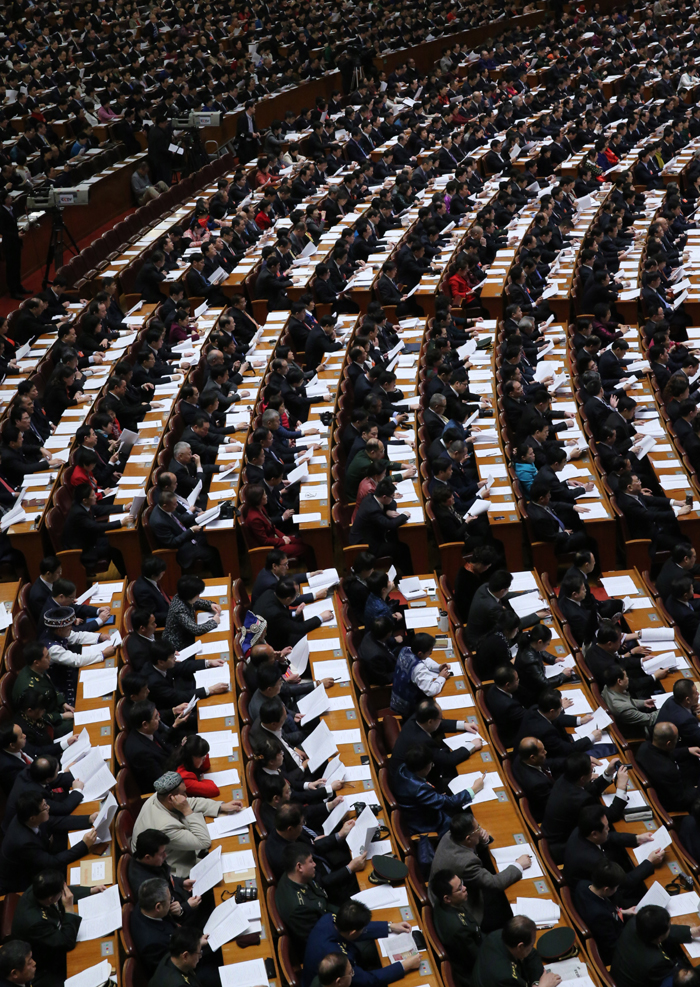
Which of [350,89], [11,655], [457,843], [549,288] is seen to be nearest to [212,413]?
[11,655]

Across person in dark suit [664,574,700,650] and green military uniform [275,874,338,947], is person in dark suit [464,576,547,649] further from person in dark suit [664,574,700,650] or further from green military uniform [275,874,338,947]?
green military uniform [275,874,338,947]

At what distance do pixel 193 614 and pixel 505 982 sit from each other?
350cm

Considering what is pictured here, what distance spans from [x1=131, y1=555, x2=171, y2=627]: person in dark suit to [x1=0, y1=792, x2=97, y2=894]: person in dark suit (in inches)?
83.6

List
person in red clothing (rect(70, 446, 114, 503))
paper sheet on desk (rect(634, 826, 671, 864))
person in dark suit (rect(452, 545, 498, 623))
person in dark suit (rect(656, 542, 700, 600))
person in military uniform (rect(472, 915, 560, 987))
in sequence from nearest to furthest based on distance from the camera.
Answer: person in military uniform (rect(472, 915, 560, 987)) → paper sheet on desk (rect(634, 826, 671, 864)) → person in dark suit (rect(452, 545, 498, 623)) → person in dark suit (rect(656, 542, 700, 600)) → person in red clothing (rect(70, 446, 114, 503))

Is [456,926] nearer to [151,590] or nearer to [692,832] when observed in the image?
[692,832]

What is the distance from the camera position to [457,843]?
16.2 ft

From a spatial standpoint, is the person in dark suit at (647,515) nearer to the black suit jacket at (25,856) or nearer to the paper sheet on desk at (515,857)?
the paper sheet on desk at (515,857)

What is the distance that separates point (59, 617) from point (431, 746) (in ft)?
8.88

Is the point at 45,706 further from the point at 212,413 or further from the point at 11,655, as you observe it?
the point at 212,413

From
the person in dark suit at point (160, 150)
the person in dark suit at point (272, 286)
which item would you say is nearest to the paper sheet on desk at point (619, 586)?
the person in dark suit at point (272, 286)

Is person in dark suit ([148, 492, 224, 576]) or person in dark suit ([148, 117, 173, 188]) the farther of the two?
person in dark suit ([148, 117, 173, 188])

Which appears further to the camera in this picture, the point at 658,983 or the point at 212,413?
the point at 212,413

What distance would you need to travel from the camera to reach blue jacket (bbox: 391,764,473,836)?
17.6 ft

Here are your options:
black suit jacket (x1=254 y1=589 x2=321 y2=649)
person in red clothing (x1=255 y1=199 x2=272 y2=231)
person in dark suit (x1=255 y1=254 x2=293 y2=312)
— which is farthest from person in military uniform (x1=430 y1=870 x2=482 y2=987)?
person in red clothing (x1=255 y1=199 x2=272 y2=231)
